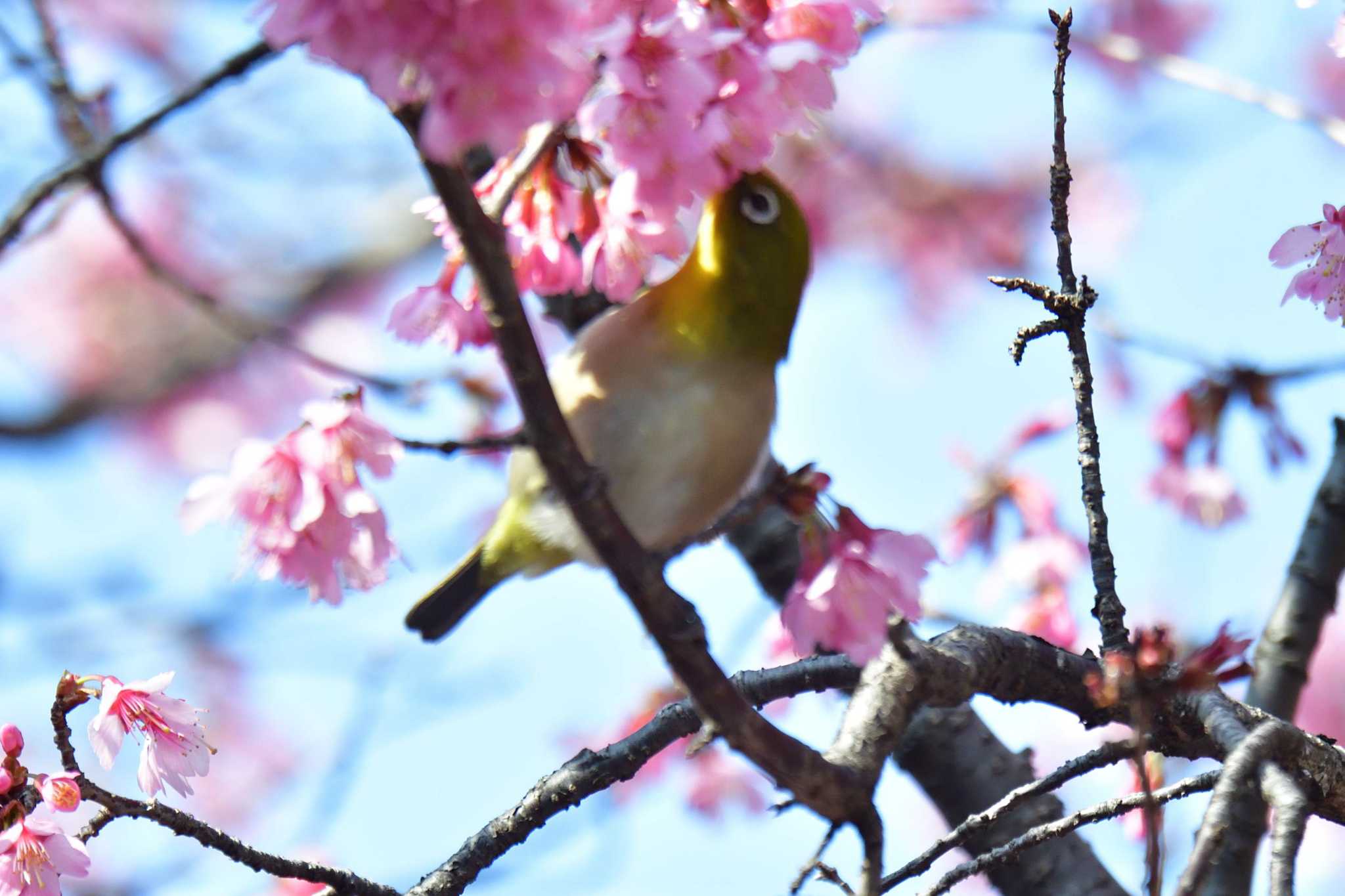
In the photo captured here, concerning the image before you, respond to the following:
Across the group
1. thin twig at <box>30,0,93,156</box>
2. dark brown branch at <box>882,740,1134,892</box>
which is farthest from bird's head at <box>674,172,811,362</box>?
thin twig at <box>30,0,93,156</box>

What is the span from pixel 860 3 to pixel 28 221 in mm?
1971

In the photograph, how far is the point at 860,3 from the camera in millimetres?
1714

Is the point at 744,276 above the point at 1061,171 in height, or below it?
above

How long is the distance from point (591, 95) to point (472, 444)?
0.52 meters

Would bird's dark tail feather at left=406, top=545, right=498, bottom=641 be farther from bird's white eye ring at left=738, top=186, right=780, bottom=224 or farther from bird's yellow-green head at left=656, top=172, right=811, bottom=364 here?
bird's white eye ring at left=738, top=186, right=780, bottom=224

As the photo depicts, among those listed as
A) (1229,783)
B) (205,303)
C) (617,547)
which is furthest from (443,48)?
(205,303)

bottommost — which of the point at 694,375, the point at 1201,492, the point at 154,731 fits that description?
the point at 154,731

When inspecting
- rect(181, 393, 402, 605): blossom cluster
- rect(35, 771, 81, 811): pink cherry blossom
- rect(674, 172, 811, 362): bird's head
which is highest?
rect(674, 172, 811, 362): bird's head

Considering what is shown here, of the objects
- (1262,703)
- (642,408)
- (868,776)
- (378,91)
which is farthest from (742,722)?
(1262,703)

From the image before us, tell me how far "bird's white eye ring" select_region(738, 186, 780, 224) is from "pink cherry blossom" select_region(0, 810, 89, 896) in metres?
1.52

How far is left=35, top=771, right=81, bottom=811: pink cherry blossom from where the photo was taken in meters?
1.68

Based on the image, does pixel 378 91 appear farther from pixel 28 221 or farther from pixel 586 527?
pixel 28 221

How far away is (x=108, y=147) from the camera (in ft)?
9.36

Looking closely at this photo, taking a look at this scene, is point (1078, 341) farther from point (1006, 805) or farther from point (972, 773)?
point (972, 773)
